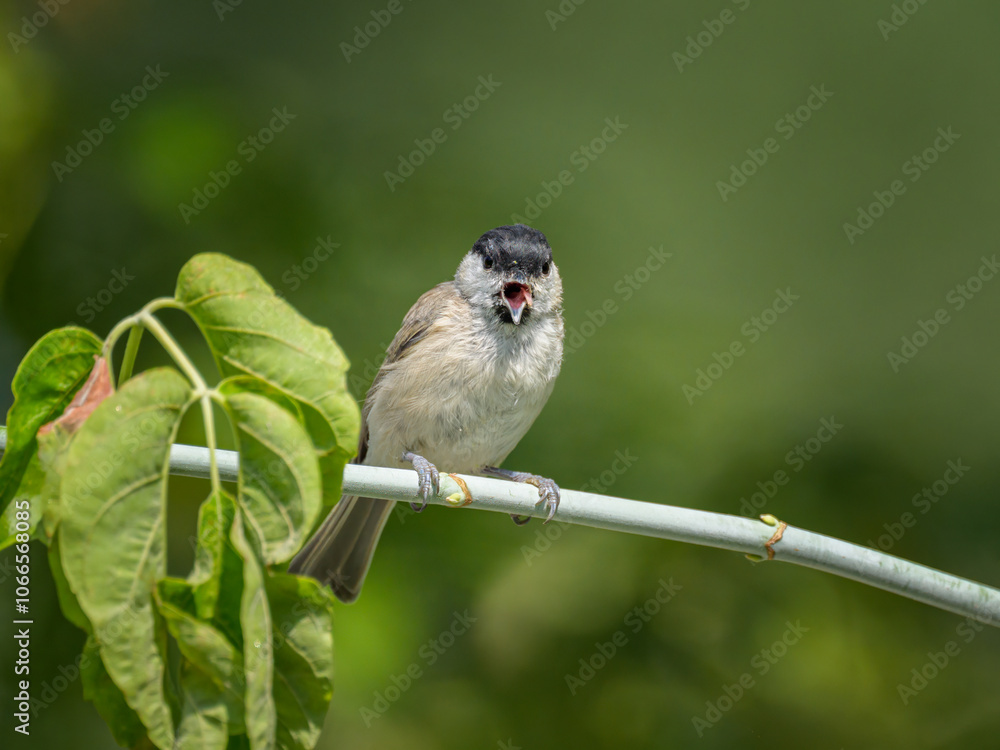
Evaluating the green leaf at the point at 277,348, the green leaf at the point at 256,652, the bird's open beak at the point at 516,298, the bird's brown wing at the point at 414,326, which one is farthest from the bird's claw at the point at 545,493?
the green leaf at the point at 256,652

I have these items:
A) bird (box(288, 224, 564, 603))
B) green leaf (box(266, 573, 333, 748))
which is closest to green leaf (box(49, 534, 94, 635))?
green leaf (box(266, 573, 333, 748))

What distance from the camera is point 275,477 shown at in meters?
1.10

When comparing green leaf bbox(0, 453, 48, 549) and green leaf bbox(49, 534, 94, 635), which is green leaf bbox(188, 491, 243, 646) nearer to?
green leaf bbox(49, 534, 94, 635)

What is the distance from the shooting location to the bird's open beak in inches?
132

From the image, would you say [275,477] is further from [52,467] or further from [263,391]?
[52,467]

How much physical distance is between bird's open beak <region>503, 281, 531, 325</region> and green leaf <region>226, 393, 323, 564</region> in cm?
227

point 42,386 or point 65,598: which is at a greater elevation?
point 42,386

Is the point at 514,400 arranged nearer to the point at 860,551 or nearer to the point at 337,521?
the point at 337,521

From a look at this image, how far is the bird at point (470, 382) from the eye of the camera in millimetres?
3395

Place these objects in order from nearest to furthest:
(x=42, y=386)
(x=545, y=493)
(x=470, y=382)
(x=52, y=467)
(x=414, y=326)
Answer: (x=52, y=467) → (x=42, y=386) → (x=545, y=493) → (x=470, y=382) → (x=414, y=326)

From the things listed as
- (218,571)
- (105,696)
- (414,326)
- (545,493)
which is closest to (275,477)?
(218,571)

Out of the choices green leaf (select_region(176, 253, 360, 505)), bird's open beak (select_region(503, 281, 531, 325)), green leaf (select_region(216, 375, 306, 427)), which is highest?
bird's open beak (select_region(503, 281, 531, 325))

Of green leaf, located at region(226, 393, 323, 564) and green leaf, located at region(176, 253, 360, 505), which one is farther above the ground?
green leaf, located at region(176, 253, 360, 505)

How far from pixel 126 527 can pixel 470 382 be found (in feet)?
7.77
